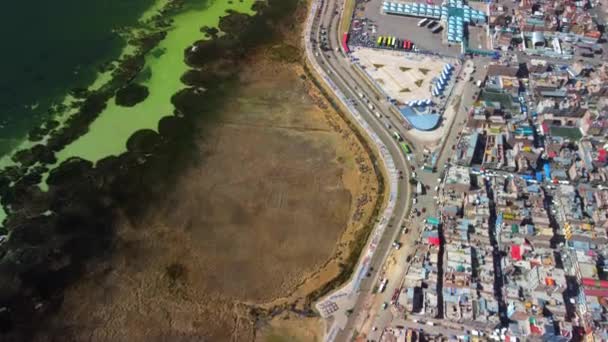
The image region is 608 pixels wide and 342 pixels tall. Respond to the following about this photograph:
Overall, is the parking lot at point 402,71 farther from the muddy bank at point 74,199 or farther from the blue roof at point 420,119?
the muddy bank at point 74,199

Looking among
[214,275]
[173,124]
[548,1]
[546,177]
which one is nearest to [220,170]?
[173,124]

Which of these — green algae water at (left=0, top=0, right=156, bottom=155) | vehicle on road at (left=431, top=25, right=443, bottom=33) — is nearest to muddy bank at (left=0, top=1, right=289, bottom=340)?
green algae water at (left=0, top=0, right=156, bottom=155)

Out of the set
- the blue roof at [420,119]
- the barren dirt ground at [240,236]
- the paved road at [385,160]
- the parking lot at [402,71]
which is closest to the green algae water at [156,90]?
the barren dirt ground at [240,236]

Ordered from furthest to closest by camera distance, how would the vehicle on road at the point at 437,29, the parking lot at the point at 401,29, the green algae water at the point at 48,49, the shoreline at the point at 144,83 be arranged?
1. the vehicle on road at the point at 437,29
2. the parking lot at the point at 401,29
3. the green algae water at the point at 48,49
4. the shoreline at the point at 144,83

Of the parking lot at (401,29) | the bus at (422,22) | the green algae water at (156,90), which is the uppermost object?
the bus at (422,22)

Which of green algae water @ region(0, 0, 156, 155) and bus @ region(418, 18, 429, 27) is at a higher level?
bus @ region(418, 18, 429, 27)

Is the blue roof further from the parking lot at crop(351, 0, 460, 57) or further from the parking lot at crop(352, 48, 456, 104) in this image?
the parking lot at crop(351, 0, 460, 57)
